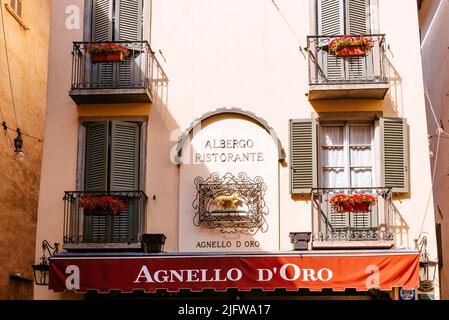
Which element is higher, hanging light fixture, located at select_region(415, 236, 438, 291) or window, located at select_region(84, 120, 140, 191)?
window, located at select_region(84, 120, 140, 191)

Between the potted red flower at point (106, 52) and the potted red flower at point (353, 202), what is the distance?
183 inches

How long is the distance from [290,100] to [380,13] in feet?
7.70

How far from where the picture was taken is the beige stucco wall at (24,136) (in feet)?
65.1

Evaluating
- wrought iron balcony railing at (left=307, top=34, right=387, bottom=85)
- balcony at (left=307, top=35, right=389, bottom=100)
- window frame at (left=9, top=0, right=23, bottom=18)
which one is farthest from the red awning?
window frame at (left=9, top=0, right=23, bottom=18)

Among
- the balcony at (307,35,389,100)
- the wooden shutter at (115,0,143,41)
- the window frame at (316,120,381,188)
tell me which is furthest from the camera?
the wooden shutter at (115,0,143,41)

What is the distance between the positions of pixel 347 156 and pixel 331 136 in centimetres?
50

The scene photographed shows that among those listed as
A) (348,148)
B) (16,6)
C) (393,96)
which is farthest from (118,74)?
(393,96)

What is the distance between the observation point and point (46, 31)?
2270 cm

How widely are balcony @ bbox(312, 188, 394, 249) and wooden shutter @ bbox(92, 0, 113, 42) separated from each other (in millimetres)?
4915

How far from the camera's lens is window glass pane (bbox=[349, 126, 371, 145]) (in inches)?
660

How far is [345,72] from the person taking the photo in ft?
54.5

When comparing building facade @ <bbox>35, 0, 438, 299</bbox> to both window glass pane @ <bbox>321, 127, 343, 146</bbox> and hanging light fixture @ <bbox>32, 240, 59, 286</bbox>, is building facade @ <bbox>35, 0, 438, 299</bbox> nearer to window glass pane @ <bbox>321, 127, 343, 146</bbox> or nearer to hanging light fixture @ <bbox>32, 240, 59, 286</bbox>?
window glass pane @ <bbox>321, 127, 343, 146</bbox>

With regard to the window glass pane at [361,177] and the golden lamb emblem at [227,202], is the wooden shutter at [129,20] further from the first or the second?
the window glass pane at [361,177]
